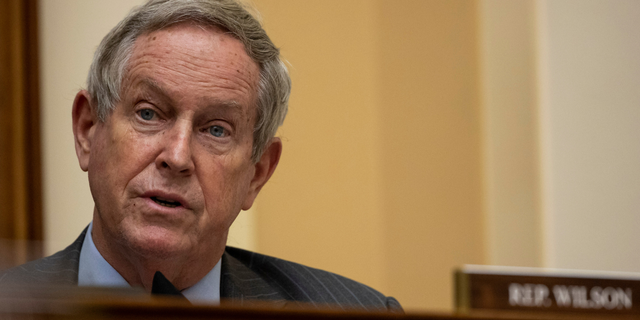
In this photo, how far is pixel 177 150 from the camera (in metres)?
1.32

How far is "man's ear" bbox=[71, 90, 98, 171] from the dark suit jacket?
8.7 inches

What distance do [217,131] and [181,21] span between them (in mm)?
282

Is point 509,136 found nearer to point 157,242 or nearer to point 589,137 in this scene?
point 589,137

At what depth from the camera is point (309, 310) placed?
67 centimetres

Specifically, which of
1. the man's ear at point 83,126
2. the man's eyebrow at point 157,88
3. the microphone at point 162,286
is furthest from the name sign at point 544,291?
the man's ear at point 83,126

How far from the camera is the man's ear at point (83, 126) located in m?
1.44

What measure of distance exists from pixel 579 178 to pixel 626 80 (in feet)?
1.43

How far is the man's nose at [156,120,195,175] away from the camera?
4.29ft

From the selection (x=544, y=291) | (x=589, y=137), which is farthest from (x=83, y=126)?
(x=589, y=137)

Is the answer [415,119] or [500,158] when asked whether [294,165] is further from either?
[500,158]

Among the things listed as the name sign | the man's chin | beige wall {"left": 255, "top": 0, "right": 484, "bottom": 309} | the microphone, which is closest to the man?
the man's chin

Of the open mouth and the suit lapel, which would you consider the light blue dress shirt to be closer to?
the suit lapel

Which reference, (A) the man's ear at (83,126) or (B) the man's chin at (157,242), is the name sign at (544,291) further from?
(A) the man's ear at (83,126)

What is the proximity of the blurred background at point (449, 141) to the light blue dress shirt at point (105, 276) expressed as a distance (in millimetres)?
343
